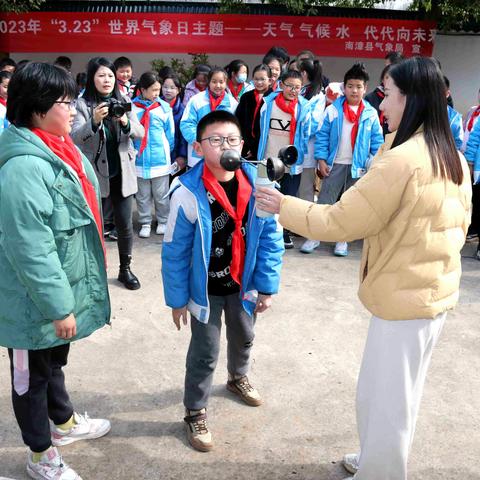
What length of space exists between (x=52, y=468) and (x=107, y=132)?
2.42 m

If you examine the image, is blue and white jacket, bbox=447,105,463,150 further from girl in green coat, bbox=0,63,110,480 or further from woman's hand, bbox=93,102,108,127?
girl in green coat, bbox=0,63,110,480

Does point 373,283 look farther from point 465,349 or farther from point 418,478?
point 465,349

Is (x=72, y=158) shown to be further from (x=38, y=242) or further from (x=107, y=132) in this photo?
(x=107, y=132)

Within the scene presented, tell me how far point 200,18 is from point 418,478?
31.9ft

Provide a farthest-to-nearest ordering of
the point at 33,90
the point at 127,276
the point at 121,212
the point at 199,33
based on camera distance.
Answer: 1. the point at 199,33
2. the point at 127,276
3. the point at 121,212
4. the point at 33,90

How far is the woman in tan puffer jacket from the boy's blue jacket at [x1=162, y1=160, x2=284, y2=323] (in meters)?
0.37

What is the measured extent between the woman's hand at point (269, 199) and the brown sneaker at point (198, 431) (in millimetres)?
1172

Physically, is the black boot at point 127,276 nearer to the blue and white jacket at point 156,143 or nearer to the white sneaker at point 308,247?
the blue and white jacket at point 156,143

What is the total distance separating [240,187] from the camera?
8.57 ft

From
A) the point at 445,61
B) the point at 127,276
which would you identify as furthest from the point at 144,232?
the point at 445,61

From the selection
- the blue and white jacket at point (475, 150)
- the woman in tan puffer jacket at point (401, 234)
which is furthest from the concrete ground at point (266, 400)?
the blue and white jacket at point (475, 150)

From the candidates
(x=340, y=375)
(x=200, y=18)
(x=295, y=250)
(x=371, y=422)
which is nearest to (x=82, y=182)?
(x=371, y=422)

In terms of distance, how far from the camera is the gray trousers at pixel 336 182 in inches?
216

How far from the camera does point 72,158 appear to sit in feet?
7.51
